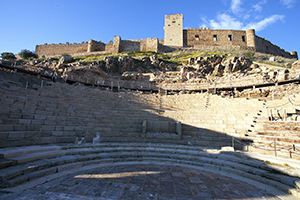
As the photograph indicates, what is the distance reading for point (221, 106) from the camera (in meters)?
14.0

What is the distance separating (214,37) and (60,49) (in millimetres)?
45062

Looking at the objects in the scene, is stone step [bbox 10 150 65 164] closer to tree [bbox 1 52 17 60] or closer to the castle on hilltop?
the castle on hilltop

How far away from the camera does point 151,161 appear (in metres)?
5.66

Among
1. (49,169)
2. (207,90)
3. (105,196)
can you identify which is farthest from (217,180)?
(207,90)

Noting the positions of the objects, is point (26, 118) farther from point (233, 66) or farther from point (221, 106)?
point (233, 66)

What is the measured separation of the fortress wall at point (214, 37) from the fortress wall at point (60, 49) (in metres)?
30.1

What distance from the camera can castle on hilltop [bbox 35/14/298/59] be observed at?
44062 millimetres

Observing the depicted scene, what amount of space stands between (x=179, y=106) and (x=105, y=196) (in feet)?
43.0

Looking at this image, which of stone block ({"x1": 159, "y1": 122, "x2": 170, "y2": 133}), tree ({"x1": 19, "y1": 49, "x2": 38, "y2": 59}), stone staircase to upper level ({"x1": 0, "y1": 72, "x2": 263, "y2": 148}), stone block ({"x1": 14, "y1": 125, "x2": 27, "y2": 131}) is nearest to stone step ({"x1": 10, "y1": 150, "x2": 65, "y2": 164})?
stone staircase to upper level ({"x1": 0, "y1": 72, "x2": 263, "y2": 148})

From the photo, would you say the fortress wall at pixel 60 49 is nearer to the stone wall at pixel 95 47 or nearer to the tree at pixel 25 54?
the stone wall at pixel 95 47

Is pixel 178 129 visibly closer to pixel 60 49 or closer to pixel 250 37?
pixel 60 49

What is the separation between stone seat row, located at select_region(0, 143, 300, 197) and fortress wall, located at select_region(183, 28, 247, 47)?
151ft

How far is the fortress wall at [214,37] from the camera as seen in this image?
45750 millimetres

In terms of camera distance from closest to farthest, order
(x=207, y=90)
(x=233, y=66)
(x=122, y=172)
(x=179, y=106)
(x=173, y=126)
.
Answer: (x=122, y=172), (x=173, y=126), (x=179, y=106), (x=207, y=90), (x=233, y=66)
